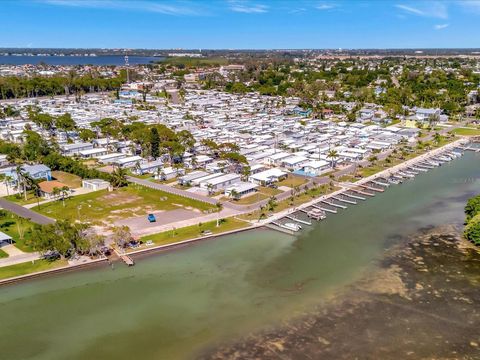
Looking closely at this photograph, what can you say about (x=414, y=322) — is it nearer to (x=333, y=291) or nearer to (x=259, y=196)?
(x=333, y=291)

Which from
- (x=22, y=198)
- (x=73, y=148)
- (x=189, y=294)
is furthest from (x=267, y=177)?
(x=73, y=148)

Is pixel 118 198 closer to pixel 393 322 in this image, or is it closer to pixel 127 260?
pixel 127 260

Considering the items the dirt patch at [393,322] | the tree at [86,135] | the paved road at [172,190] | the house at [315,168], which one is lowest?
the dirt patch at [393,322]

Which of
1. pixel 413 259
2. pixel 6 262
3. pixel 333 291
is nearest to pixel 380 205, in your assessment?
pixel 413 259

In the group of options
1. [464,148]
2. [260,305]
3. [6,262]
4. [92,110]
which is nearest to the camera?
[260,305]

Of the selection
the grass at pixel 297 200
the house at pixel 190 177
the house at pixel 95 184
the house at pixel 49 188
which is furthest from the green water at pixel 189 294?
the house at pixel 95 184

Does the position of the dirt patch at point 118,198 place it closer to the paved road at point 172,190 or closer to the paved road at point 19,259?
the paved road at point 172,190
